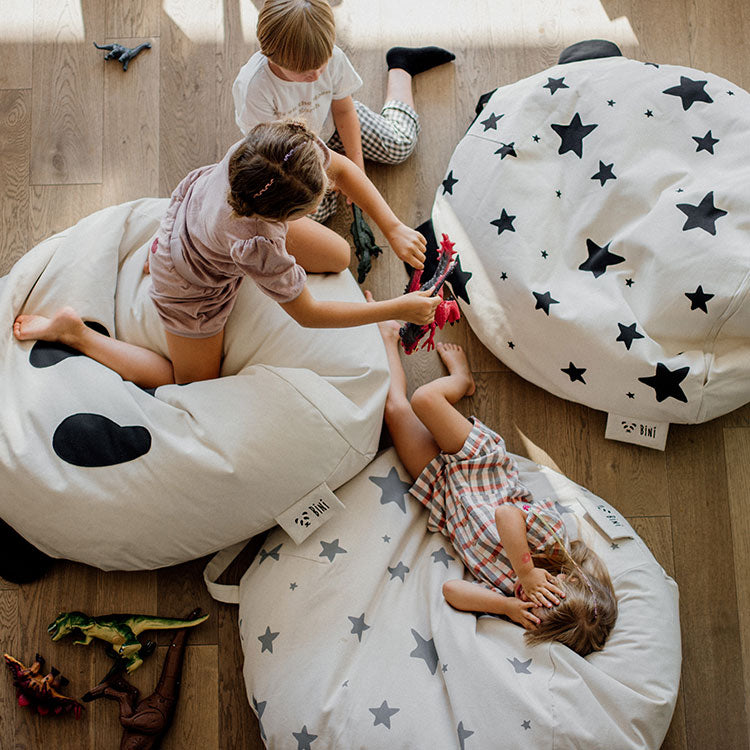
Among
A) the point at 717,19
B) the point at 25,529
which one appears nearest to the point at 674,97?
the point at 717,19

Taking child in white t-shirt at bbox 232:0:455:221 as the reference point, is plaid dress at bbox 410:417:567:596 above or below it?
below

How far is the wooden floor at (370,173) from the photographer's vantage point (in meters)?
1.61

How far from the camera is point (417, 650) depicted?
1438 millimetres

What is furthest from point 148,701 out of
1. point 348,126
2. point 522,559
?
point 348,126

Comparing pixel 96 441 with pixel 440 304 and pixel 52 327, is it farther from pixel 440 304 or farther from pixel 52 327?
pixel 440 304

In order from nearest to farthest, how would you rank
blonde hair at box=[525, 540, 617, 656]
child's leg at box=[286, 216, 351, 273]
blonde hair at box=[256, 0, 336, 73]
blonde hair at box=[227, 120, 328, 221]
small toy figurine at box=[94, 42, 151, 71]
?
blonde hair at box=[227, 120, 328, 221]
blonde hair at box=[256, 0, 336, 73]
blonde hair at box=[525, 540, 617, 656]
child's leg at box=[286, 216, 351, 273]
small toy figurine at box=[94, 42, 151, 71]

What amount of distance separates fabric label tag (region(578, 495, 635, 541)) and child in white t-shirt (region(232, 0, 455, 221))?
908 millimetres

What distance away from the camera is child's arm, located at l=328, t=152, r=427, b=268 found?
1473mm

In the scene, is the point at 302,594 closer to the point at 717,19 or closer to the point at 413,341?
the point at 413,341

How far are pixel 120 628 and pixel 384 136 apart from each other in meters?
1.26

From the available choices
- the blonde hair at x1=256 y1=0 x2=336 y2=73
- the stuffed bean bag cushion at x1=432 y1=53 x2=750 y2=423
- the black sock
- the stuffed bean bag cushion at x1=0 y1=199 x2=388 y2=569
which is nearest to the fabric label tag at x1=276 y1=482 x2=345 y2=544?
the stuffed bean bag cushion at x1=0 y1=199 x2=388 y2=569

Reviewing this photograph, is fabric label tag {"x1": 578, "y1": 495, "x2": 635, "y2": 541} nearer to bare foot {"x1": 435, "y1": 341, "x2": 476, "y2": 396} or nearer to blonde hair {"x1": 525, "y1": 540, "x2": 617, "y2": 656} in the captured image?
blonde hair {"x1": 525, "y1": 540, "x2": 617, "y2": 656}

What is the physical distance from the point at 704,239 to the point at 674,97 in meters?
0.35

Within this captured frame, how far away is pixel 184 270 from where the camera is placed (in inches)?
52.8
